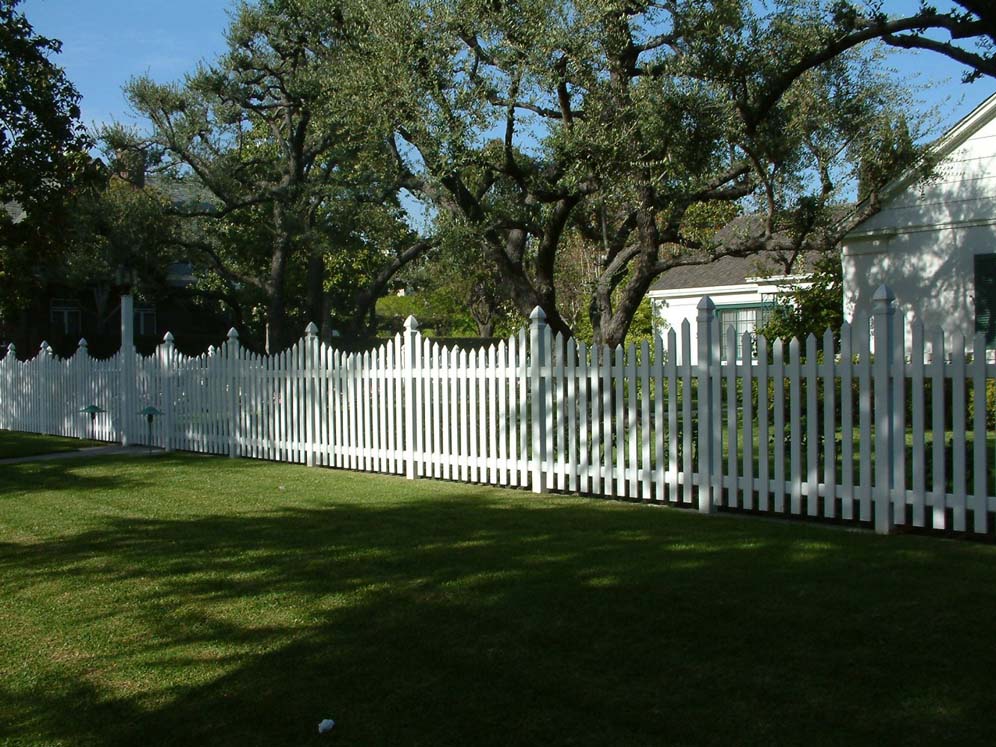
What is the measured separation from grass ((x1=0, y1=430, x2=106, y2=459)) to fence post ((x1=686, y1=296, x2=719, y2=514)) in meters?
11.1

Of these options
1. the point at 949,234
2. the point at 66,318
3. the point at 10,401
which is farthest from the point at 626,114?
the point at 66,318

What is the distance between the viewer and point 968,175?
14844mm

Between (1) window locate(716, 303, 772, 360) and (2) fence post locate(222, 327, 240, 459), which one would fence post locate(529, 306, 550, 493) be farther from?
(1) window locate(716, 303, 772, 360)

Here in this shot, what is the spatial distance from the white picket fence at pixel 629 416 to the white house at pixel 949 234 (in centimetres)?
89

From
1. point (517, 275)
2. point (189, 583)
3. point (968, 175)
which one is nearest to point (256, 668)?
point (189, 583)

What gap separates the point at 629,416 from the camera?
29.2 feet

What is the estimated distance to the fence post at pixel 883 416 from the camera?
7254 millimetres

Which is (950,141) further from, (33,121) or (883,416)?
(33,121)

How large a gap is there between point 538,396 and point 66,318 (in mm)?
29784

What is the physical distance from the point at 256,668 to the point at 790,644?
2605mm

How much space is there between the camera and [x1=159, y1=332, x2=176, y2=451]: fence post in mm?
15273

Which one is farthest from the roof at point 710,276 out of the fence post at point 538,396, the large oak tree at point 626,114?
the fence post at point 538,396

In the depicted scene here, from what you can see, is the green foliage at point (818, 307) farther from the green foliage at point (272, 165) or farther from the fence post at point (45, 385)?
the fence post at point (45, 385)

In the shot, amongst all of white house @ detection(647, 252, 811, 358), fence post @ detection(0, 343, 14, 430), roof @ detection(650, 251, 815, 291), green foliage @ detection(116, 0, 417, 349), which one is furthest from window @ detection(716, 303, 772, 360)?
fence post @ detection(0, 343, 14, 430)
